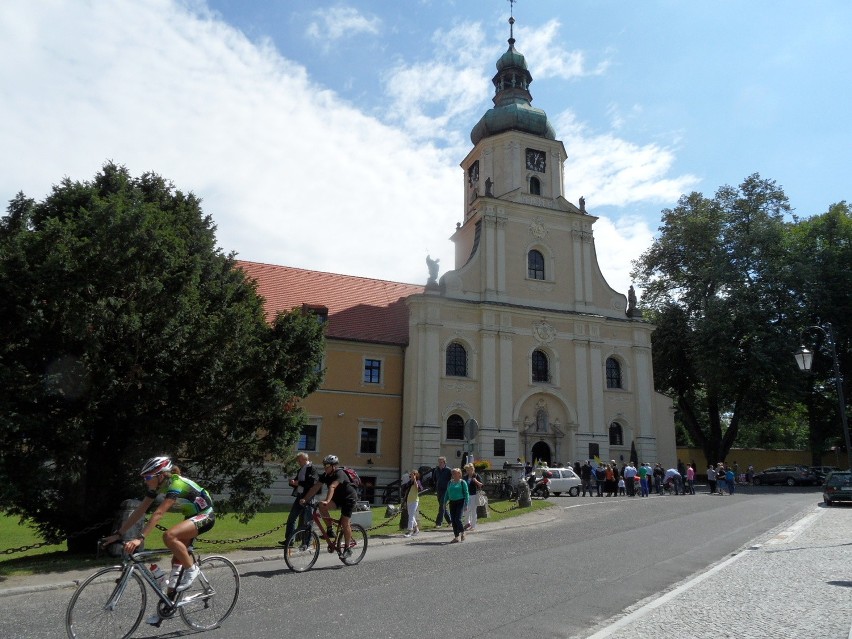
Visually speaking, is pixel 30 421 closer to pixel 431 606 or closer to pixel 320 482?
pixel 320 482

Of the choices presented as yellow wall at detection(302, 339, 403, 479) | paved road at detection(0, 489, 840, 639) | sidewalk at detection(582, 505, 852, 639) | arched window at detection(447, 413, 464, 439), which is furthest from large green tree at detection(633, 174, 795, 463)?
sidewalk at detection(582, 505, 852, 639)

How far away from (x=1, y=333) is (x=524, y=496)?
49.6 feet

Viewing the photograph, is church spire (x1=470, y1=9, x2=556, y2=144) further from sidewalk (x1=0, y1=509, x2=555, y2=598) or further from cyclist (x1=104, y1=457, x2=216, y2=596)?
→ cyclist (x1=104, y1=457, x2=216, y2=596)

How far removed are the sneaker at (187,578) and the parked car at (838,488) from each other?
78.5 ft

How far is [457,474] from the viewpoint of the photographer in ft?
46.4

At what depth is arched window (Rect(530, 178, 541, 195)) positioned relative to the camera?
37719 millimetres

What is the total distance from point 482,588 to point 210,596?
136 inches

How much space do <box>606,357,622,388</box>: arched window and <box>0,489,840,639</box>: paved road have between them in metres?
20.3

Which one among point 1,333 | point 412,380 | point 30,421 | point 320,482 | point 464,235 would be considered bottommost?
point 320,482

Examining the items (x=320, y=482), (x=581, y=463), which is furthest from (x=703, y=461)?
(x=320, y=482)

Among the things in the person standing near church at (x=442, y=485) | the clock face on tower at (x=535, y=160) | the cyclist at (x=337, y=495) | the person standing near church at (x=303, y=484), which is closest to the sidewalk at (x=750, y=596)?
the person standing near church at (x=303, y=484)

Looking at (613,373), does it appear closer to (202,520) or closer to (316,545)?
(316,545)

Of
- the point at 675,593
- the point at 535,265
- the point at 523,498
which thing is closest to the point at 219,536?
the point at 523,498

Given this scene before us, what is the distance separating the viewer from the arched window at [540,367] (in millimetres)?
34459
